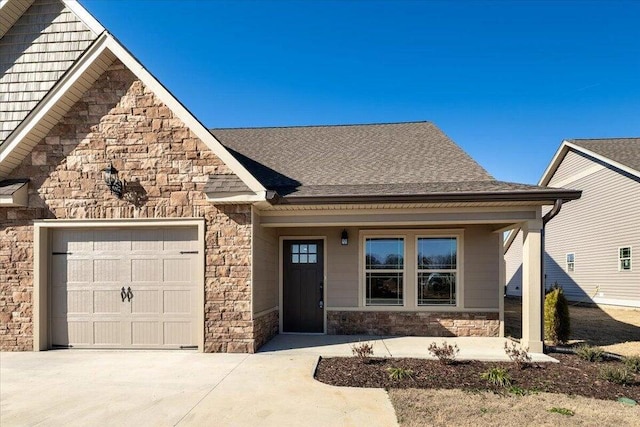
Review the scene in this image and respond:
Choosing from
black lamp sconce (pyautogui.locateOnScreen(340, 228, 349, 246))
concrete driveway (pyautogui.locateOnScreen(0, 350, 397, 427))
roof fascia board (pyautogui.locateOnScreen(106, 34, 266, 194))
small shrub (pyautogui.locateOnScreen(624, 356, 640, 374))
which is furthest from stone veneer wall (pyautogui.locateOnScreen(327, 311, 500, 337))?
roof fascia board (pyautogui.locateOnScreen(106, 34, 266, 194))

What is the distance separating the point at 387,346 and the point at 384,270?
1876mm

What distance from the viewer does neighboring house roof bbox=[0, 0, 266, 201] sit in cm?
668

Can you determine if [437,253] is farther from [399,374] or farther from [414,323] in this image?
[399,374]

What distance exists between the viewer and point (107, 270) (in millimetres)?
7102

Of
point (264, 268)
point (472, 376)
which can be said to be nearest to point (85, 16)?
point (264, 268)

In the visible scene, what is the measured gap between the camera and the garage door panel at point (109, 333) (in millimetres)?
7043

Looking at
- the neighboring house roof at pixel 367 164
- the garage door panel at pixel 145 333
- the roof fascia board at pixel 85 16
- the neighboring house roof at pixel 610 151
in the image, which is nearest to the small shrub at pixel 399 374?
the neighboring house roof at pixel 367 164

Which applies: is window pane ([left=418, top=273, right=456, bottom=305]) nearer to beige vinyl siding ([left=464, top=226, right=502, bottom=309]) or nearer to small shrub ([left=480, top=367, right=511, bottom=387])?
beige vinyl siding ([left=464, top=226, right=502, bottom=309])

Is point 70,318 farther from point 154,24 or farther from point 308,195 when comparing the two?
point 154,24

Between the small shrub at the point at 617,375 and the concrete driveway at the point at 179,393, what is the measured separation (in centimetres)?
332

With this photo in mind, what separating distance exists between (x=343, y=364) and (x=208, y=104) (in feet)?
35.6

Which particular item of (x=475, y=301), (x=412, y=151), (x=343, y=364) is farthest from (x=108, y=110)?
(x=475, y=301)

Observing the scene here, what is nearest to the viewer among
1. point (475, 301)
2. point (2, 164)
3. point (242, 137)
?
point (2, 164)

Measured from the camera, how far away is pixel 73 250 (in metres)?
7.18
